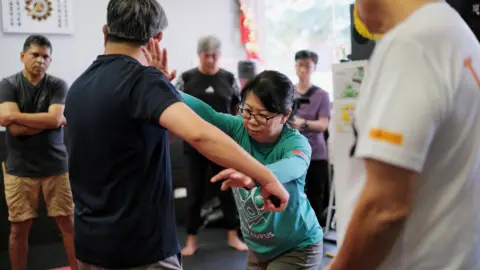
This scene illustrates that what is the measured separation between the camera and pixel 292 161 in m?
1.56

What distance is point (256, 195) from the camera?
1.63m

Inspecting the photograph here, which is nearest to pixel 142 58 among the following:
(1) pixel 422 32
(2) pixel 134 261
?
(2) pixel 134 261

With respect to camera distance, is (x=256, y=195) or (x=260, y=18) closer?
(x=256, y=195)

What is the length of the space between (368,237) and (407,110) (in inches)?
8.4

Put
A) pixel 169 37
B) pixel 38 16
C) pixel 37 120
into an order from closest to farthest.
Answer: pixel 37 120, pixel 38 16, pixel 169 37

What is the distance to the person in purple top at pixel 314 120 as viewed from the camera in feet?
12.6

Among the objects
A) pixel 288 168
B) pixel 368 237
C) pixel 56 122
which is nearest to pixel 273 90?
pixel 288 168

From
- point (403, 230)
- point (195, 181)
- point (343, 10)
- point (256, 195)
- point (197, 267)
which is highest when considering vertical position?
point (343, 10)

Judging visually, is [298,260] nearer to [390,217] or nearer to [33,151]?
[390,217]

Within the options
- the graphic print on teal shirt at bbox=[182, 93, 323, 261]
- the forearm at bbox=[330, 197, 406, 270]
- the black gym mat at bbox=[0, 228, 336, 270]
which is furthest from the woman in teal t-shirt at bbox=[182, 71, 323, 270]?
the black gym mat at bbox=[0, 228, 336, 270]

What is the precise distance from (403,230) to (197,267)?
2.79 m

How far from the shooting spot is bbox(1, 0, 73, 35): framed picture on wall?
4.00m

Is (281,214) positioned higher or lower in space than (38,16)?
lower

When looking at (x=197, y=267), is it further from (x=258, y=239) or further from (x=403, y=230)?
(x=403, y=230)
